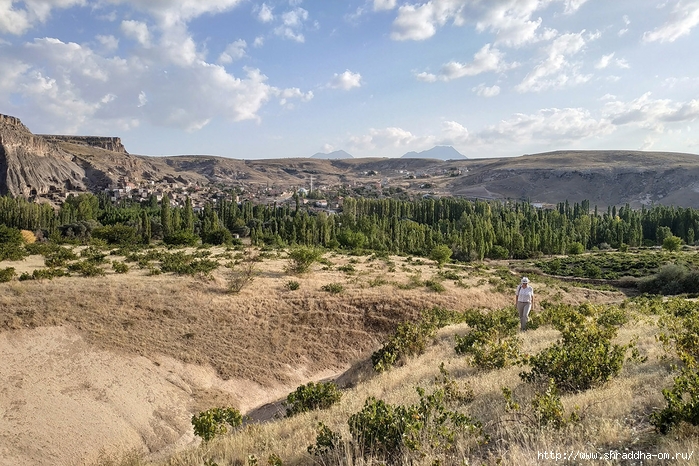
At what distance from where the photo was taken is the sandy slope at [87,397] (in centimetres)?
1006

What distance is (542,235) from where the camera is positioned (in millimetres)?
57406

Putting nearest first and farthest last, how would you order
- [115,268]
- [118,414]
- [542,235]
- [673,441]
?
[673,441] → [118,414] → [115,268] → [542,235]

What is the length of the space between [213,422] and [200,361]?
7673 millimetres

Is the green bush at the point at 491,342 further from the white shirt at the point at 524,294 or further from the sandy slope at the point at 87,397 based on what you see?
the sandy slope at the point at 87,397

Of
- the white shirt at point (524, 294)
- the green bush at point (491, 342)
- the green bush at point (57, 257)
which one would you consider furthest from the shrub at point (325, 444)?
the green bush at point (57, 257)

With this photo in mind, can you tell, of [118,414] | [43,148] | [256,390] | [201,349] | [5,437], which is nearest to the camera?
[5,437]

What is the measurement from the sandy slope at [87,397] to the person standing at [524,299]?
8.50m

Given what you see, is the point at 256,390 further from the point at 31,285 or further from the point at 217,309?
the point at 31,285

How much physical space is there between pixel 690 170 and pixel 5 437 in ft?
546

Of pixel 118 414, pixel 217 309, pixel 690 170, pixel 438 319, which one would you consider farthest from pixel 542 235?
pixel 690 170

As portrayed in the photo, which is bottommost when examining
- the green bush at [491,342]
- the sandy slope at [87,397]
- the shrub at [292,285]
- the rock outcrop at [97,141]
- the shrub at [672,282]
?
the shrub at [672,282]

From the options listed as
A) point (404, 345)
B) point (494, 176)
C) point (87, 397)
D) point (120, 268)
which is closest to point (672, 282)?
point (404, 345)

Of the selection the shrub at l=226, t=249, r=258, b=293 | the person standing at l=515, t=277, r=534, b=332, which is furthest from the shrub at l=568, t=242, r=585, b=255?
the person standing at l=515, t=277, r=534, b=332

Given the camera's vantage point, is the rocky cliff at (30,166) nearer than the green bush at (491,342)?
No
